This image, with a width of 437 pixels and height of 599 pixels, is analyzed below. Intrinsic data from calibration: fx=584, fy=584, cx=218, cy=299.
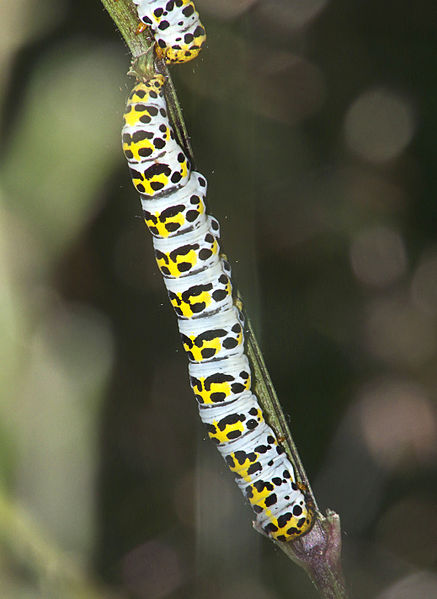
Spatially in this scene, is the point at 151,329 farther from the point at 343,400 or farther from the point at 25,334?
the point at 343,400

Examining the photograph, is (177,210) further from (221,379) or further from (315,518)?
(315,518)

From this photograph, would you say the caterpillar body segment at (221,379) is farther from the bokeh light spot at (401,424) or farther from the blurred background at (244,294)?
the bokeh light spot at (401,424)

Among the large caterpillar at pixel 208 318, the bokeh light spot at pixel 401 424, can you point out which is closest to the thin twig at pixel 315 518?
the large caterpillar at pixel 208 318

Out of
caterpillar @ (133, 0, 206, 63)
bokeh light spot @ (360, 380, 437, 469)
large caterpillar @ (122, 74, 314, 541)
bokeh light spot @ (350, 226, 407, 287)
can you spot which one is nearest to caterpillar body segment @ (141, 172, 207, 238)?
large caterpillar @ (122, 74, 314, 541)

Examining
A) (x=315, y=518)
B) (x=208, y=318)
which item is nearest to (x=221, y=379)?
(x=208, y=318)

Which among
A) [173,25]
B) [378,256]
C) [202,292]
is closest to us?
[173,25]

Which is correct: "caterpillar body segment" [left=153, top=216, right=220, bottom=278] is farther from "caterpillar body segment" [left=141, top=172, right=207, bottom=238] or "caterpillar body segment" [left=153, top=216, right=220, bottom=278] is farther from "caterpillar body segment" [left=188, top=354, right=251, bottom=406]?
"caterpillar body segment" [left=188, top=354, right=251, bottom=406]
